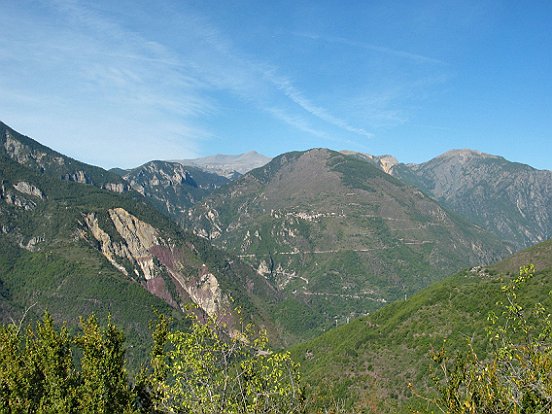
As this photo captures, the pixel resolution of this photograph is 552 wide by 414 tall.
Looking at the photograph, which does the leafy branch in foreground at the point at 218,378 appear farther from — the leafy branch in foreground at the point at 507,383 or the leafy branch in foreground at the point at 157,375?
the leafy branch in foreground at the point at 507,383

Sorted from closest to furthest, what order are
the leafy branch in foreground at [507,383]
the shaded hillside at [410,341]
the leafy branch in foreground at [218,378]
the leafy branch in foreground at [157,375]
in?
the leafy branch in foreground at [507,383] < the leafy branch in foreground at [218,378] < the leafy branch in foreground at [157,375] < the shaded hillside at [410,341]

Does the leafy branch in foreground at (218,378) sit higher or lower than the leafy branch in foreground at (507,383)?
lower

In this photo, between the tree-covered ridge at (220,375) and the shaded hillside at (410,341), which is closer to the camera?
the tree-covered ridge at (220,375)

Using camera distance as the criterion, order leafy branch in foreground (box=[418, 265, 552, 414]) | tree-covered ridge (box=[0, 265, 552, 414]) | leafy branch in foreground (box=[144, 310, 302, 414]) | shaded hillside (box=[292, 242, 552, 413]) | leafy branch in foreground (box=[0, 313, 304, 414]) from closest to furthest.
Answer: leafy branch in foreground (box=[418, 265, 552, 414]) < tree-covered ridge (box=[0, 265, 552, 414]) < leafy branch in foreground (box=[144, 310, 302, 414]) < leafy branch in foreground (box=[0, 313, 304, 414]) < shaded hillside (box=[292, 242, 552, 413])

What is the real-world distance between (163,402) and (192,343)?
14.6 feet

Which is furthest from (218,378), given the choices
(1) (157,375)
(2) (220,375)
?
(1) (157,375)

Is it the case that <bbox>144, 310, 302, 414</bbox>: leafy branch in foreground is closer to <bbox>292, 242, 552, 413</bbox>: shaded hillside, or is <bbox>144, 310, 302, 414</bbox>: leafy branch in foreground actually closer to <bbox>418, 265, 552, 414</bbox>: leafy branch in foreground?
<bbox>418, 265, 552, 414</bbox>: leafy branch in foreground

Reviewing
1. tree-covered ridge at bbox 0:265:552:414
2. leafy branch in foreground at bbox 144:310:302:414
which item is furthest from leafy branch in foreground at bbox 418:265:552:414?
leafy branch in foreground at bbox 144:310:302:414

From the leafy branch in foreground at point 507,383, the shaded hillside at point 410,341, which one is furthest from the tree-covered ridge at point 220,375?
the shaded hillside at point 410,341

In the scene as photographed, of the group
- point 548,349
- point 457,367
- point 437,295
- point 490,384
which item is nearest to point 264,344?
point 457,367

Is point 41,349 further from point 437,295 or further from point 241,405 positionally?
point 437,295

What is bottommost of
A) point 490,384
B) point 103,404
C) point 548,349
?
point 103,404

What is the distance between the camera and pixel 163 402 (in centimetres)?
2522

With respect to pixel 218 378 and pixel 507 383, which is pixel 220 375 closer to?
pixel 218 378
